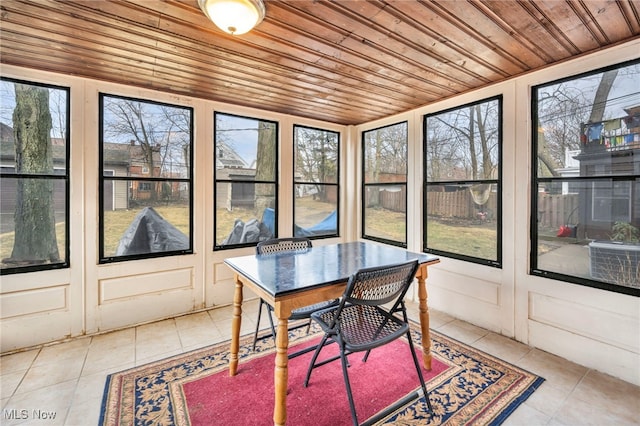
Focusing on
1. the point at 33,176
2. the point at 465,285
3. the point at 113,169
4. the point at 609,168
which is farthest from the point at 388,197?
the point at 33,176

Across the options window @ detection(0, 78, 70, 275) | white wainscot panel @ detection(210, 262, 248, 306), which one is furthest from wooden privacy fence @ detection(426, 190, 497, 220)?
window @ detection(0, 78, 70, 275)

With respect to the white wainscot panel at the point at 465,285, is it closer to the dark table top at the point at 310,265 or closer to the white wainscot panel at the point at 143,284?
the dark table top at the point at 310,265

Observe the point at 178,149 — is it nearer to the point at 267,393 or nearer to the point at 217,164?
the point at 217,164

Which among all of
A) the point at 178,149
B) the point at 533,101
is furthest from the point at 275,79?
the point at 533,101

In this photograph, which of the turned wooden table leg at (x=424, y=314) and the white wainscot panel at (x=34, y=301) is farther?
the white wainscot panel at (x=34, y=301)

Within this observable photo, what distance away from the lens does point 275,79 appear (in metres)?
2.63

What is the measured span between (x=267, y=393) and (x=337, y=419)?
19.9 inches

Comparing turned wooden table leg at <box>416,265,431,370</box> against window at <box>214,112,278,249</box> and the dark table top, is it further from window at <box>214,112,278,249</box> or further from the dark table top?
window at <box>214,112,278,249</box>

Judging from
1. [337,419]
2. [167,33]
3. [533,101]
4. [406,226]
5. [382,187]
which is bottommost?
[337,419]

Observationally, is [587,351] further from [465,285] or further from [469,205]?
[469,205]

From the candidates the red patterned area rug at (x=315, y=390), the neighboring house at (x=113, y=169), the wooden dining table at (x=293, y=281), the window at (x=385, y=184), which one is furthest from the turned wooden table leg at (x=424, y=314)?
the neighboring house at (x=113, y=169)

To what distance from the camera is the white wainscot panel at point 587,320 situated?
203cm

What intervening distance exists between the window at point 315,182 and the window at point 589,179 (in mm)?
2487

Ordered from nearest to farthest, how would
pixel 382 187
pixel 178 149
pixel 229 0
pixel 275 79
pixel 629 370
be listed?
pixel 229 0 < pixel 629 370 < pixel 275 79 < pixel 178 149 < pixel 382 187
